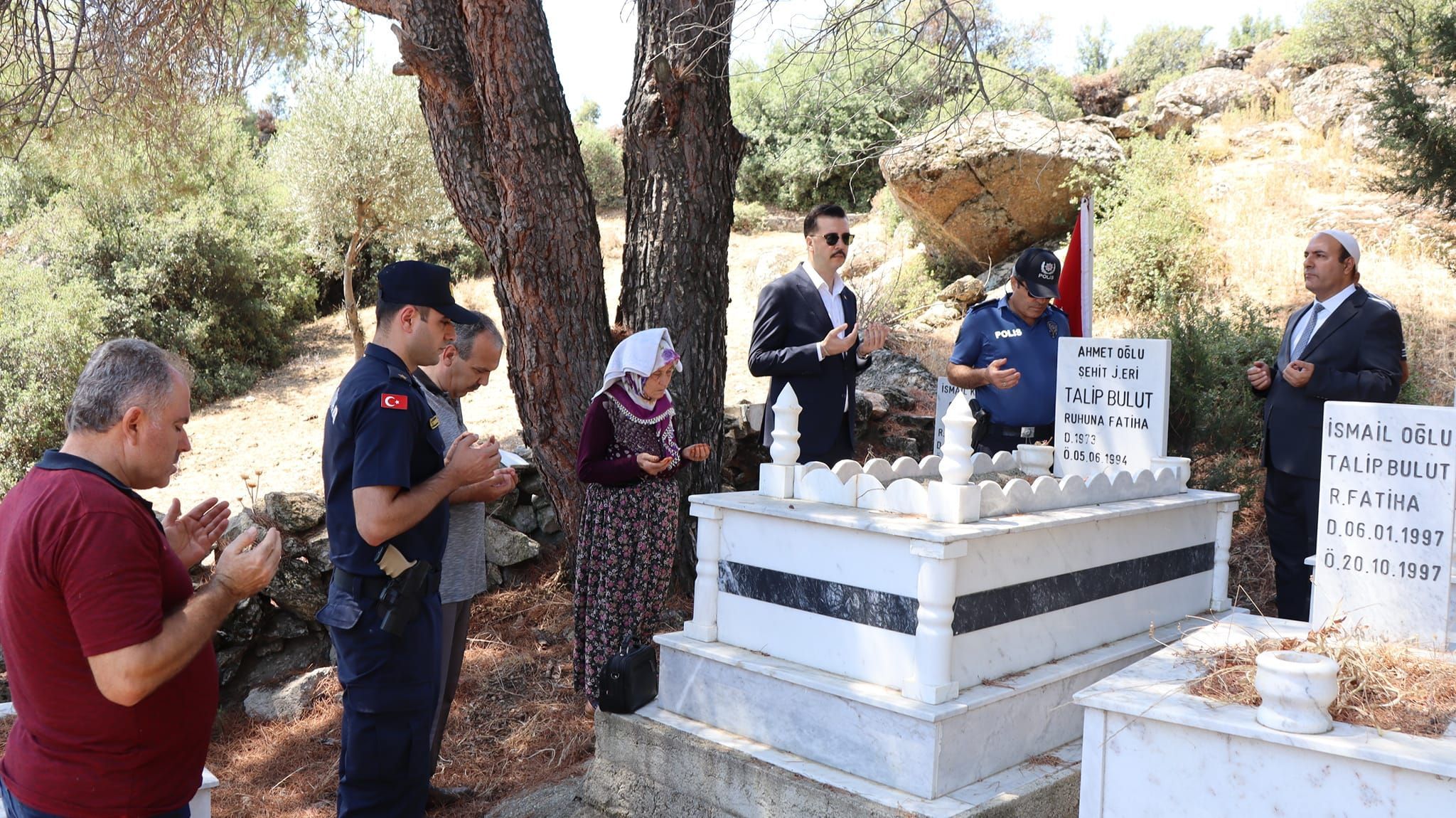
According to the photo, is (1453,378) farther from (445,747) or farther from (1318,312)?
(445,747)

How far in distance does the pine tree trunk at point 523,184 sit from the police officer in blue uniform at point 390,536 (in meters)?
2.27

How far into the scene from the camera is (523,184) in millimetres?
5215

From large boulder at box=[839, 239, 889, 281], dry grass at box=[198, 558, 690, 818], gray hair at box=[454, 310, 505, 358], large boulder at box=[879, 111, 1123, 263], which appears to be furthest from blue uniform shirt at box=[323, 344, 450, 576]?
large boulder at box=[839, 239, 889, 281]

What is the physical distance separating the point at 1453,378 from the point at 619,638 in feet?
24.0

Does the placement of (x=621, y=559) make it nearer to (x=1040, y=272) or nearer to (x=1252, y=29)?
(x=1040, y=272)

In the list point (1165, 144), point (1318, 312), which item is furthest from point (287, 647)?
point (1165, 144)

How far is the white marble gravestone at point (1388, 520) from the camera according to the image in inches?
116

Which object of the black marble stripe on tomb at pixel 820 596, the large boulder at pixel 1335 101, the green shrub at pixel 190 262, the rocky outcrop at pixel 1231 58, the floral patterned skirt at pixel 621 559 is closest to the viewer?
the black marble stripe on tomb at pixel 820 596

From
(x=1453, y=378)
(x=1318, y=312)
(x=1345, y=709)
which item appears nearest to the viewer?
(x=1345, y=709)

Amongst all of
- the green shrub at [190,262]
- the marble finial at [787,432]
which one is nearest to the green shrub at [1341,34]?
the marble finial at [787,432]

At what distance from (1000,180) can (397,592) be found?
434 inches

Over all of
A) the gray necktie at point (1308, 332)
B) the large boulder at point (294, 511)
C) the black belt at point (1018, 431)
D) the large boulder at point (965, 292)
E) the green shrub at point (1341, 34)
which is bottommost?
the large boulder at point (294, 511)

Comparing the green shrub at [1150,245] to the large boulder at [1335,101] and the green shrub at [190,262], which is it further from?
the green shrub at [190,262]

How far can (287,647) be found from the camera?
576cm
